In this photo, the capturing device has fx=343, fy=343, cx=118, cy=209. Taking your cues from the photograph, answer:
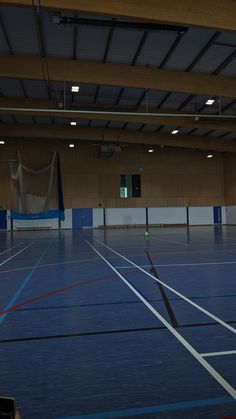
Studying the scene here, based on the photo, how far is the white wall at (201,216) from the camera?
→ 1746 inches

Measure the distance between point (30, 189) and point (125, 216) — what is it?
12933mm

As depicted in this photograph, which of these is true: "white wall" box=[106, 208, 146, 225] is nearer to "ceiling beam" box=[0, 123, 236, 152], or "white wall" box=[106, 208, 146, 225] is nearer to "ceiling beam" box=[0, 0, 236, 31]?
"ceiling beam" box=[0, 123, 236, 152]

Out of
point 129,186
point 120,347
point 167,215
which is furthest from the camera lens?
point 167,215

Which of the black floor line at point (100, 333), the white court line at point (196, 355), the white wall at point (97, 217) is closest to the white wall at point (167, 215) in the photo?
the white wall at point (97, 217)

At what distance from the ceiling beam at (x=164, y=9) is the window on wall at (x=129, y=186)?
2985 cm

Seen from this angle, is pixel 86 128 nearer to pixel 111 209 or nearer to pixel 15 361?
pixel 111 209

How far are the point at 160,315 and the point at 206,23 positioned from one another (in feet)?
38.9

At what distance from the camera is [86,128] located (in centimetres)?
3506

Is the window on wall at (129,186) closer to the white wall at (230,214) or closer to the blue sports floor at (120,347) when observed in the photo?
the white wall at (230,214)

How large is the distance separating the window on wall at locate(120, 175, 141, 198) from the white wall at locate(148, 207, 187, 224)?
308 cm

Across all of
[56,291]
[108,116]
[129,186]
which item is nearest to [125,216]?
[129,186]

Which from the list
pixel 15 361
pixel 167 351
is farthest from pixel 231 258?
pixel 15 361

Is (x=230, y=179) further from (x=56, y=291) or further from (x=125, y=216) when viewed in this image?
(x=56, y=291)

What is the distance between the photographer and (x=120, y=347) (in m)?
3.97
